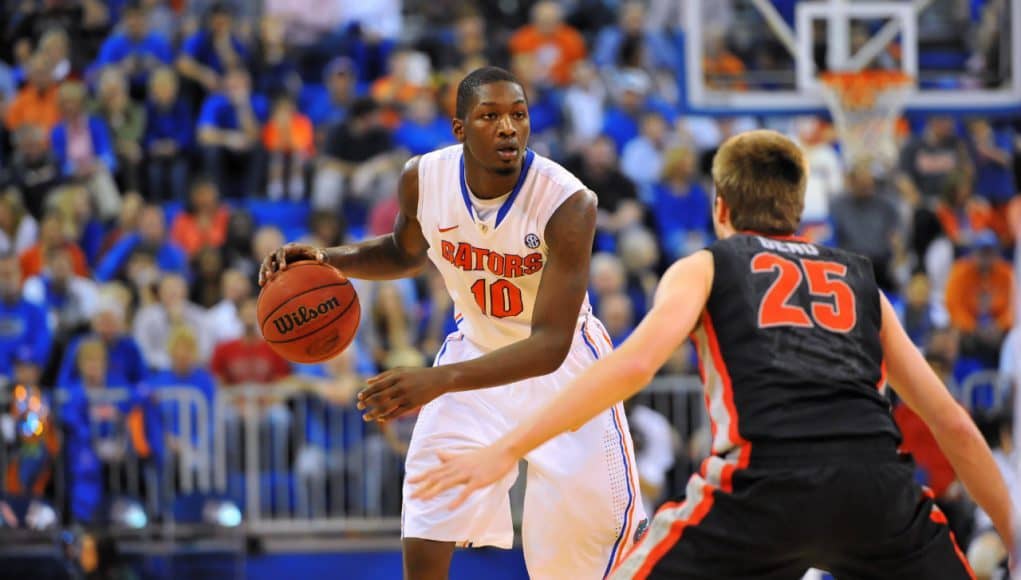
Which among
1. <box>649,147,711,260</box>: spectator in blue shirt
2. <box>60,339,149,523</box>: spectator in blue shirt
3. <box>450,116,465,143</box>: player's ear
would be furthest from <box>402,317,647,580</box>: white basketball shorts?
<box>649,147,711,260</box>: spectator in blue shirt

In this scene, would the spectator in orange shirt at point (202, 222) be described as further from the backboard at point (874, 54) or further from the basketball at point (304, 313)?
the basketball at point (304, 313)

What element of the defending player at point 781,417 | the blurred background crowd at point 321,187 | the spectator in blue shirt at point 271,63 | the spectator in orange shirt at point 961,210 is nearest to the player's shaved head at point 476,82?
the defending player at point 781,417

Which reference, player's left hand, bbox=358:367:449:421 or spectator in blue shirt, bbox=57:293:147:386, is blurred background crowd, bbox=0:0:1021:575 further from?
player's left hand, bbox=358:367:449:421

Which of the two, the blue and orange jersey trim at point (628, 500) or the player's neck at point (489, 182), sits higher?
the player's neck at point (489, 182)

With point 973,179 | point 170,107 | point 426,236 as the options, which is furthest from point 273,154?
point 426,236

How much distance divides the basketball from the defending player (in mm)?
1675

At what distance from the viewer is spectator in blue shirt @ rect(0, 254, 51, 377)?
11695 mm

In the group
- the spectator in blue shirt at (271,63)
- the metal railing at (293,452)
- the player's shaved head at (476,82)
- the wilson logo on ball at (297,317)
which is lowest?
the metal railing at (293,452)

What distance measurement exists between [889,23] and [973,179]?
2640 mm

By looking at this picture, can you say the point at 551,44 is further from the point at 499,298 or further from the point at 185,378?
the point at 499,298

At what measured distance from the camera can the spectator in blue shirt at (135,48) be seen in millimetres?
15109

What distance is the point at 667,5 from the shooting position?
17.6 meters

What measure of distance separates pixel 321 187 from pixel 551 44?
369cm

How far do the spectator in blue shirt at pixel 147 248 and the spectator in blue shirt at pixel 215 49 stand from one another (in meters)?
2.62
